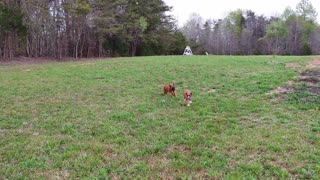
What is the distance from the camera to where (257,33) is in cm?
5038

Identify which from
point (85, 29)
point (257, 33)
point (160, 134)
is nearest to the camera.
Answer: point (160, 134)

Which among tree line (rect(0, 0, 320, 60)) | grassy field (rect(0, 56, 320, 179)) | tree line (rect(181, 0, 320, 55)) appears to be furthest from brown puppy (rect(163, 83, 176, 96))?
tree line (rect(181, 0, 320, 55))

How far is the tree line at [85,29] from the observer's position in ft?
70.2

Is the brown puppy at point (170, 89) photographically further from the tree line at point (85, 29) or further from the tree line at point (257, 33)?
the tree line at point (257, 33)

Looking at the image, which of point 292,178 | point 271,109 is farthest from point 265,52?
point 292,178

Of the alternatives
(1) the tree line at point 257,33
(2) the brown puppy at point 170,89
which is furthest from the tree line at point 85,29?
(2) the brown puppy at point 170,89

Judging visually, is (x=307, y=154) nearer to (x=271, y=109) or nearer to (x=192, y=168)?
(x=192, y=168)

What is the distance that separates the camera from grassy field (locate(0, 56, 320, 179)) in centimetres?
335

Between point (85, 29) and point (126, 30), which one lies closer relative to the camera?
point (85, 29)

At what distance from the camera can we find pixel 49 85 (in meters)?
9.88

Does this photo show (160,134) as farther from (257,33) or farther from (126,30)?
(257,33)

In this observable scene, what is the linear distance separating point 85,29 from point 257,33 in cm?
3693

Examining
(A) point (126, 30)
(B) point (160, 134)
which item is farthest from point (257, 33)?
(B) point (160, 134)

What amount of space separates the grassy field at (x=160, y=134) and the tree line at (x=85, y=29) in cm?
1576
